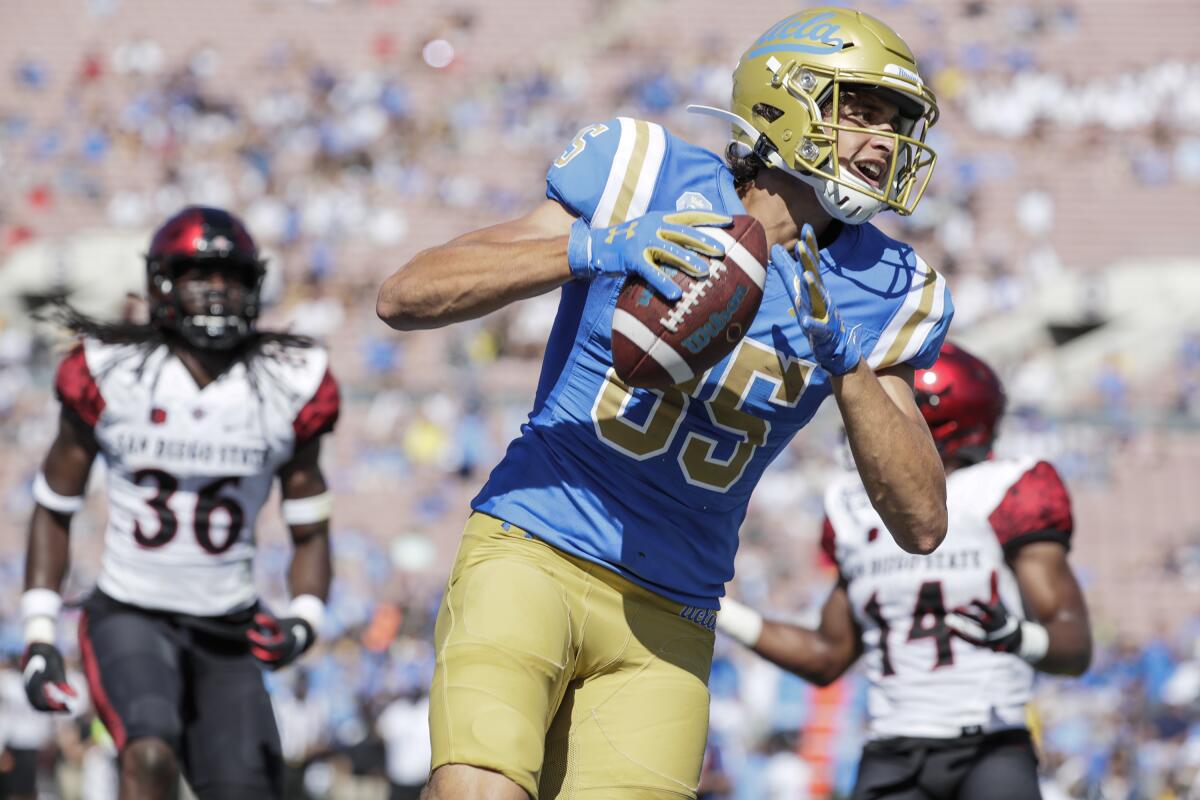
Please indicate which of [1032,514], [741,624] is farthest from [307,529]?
[1032,514]

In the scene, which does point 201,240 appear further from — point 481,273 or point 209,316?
point 481,273

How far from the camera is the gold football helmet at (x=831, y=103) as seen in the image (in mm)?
3113

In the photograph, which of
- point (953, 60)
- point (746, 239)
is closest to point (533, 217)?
point (746, 239)

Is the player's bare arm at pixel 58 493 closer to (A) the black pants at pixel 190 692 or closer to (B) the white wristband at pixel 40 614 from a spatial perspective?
(B) the white wristband at pixel 40 614

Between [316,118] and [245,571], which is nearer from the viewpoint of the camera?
[245,571]

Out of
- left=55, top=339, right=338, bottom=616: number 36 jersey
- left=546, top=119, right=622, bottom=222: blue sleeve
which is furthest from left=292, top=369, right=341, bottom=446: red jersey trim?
left=546, top=119, right=622, bottom=222: blue sleeve

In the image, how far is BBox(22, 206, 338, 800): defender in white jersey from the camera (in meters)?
4.35

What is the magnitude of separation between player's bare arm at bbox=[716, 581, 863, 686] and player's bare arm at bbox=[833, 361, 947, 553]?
1.50 metres

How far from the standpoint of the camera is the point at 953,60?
19719 millimetres

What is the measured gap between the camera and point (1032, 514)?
14.1 ft

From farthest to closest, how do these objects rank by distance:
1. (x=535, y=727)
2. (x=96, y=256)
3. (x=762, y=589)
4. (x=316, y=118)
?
1. (x=316, y=118)
2. (x=96, y=256)
3. (x=762, y=589)
4. (x=535, y=727)

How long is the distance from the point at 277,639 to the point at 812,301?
7.10 feet

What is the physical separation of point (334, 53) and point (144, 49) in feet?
7.86

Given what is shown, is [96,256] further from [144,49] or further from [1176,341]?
[1176,341]
